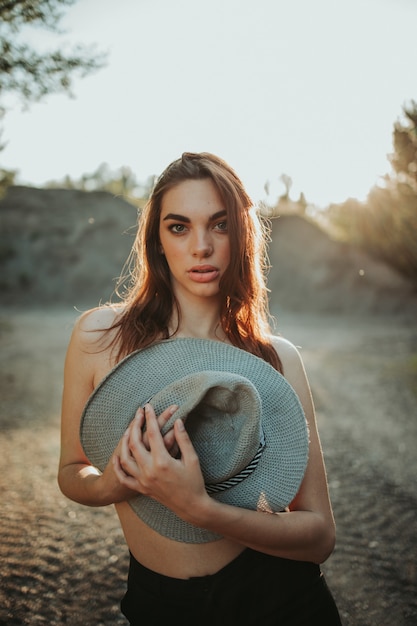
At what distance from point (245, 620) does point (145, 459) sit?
699 millimetres

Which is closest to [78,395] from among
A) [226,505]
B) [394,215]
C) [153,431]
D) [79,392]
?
[79,392]

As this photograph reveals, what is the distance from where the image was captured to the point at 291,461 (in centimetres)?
152

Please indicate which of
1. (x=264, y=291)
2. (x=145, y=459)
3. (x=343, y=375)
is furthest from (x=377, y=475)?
(x=343, y=375)

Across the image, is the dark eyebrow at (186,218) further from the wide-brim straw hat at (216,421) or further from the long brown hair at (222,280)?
the wide-brim straw hat at (216,421)

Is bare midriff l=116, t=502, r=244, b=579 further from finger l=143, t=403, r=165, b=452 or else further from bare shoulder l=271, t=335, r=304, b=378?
bare shoulder l=271, t=335, r=304, b=378

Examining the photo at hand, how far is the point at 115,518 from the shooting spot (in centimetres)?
412

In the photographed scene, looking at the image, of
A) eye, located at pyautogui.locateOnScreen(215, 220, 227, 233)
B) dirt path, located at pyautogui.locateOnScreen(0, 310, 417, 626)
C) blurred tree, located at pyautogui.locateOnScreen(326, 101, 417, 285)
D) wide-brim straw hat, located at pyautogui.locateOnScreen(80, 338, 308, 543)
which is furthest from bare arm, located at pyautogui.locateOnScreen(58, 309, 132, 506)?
blurred tree, located at pyautogui.locateOnScreen(326, 101, 417, 285)

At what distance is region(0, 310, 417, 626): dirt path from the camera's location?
2943 millimetres

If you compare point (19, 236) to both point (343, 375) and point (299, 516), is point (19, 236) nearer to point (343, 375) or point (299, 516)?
point (343, 375)

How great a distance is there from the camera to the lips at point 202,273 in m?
1.79

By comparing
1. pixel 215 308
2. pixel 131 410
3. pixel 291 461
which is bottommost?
pixel 291 461

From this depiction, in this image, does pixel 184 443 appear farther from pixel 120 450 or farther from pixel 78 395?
pixel 78 395

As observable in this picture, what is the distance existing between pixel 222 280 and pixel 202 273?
0.08 m

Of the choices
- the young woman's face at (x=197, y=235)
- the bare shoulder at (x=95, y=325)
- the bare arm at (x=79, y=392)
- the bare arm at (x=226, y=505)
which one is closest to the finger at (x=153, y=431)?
the bare arm at (x=226, y=505)
